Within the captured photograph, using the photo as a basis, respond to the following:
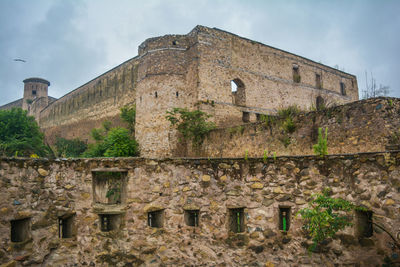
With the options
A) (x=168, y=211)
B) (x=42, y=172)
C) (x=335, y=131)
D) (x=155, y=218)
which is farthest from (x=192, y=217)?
(x=335, y=131)

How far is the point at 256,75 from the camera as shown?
19438 mm

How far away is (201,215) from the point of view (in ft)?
18.1

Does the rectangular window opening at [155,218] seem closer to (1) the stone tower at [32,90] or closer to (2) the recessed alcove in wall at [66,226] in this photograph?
(2) the recessed alcove in wall at [66,226]

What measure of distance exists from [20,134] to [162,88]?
51.4 feet

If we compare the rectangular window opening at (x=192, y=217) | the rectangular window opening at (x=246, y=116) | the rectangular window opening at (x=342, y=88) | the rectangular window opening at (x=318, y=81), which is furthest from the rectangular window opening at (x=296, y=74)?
the rectangular window opening at (x=192, y=217)

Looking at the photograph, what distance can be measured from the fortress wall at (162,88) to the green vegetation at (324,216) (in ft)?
37.4

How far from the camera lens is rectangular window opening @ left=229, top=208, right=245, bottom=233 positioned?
5441 millimetres

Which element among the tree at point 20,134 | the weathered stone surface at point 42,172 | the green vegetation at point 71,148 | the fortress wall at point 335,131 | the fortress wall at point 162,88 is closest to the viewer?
the weathered stone surface at point 42,172

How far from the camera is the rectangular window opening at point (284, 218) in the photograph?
514 cm

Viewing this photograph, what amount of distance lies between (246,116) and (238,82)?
2051 mm

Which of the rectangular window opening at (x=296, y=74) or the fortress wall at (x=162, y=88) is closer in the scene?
the fortress wall at (x=162, y=88)

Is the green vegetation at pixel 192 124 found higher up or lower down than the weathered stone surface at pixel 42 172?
higher up

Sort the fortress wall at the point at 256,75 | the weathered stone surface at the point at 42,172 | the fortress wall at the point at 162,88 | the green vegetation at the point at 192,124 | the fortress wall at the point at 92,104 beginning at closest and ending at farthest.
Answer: the weathered stone surface at the point at 42,172, the green vegetation at the point at 192,124, the fortress wall at the point at 162,88, the fortress wall at the point at 256,75, the fortress wall at the point at 92,104

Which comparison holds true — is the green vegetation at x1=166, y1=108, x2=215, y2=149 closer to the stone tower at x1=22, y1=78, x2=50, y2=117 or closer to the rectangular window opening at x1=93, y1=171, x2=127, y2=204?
the rectangular window opening at x1=93, y1=171, x2=127, y2=204
